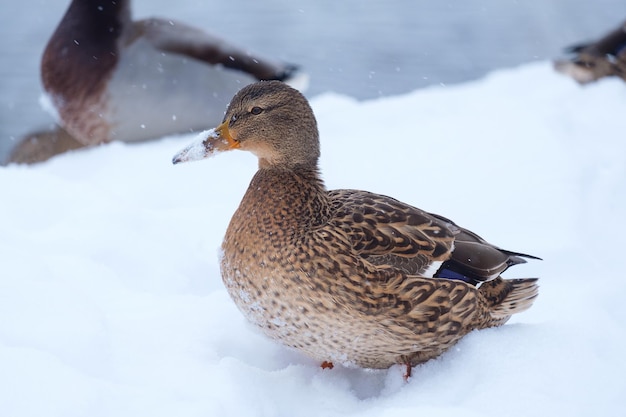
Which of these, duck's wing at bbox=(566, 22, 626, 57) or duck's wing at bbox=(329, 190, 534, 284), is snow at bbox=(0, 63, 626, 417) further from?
duck's wing at bbox=(566, 22, 626, 57)

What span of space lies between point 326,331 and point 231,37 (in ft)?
22.5

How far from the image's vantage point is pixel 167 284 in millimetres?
3016

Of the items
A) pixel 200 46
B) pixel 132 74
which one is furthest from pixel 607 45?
pixel 132 74

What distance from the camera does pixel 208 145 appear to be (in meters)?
2.69

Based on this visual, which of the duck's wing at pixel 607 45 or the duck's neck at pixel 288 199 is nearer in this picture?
the duck's neck at pixel 288 199

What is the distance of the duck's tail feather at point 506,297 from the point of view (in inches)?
110

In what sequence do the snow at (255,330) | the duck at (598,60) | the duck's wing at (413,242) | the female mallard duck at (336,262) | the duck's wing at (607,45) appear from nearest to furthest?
the snow at (255,330) < the female mallard duck at (336,262) < the duck's wing at (413,242) < the duck at (598,60) < the duck's wing at (607,45)

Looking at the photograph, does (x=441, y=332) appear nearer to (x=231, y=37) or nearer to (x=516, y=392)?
(x=516, y=392)

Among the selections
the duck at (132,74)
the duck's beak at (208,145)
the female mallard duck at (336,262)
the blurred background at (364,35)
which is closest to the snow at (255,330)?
the female mallard duck at (336,262)

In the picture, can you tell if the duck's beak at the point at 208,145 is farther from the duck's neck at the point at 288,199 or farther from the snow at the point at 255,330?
the snow at the point at 255,330

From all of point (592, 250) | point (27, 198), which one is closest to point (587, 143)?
point (592, 250)

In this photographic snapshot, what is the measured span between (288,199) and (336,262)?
0.99 feet

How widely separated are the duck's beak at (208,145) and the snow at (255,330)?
21.1 inches

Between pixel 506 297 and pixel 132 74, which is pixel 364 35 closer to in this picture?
pixel 132 74
